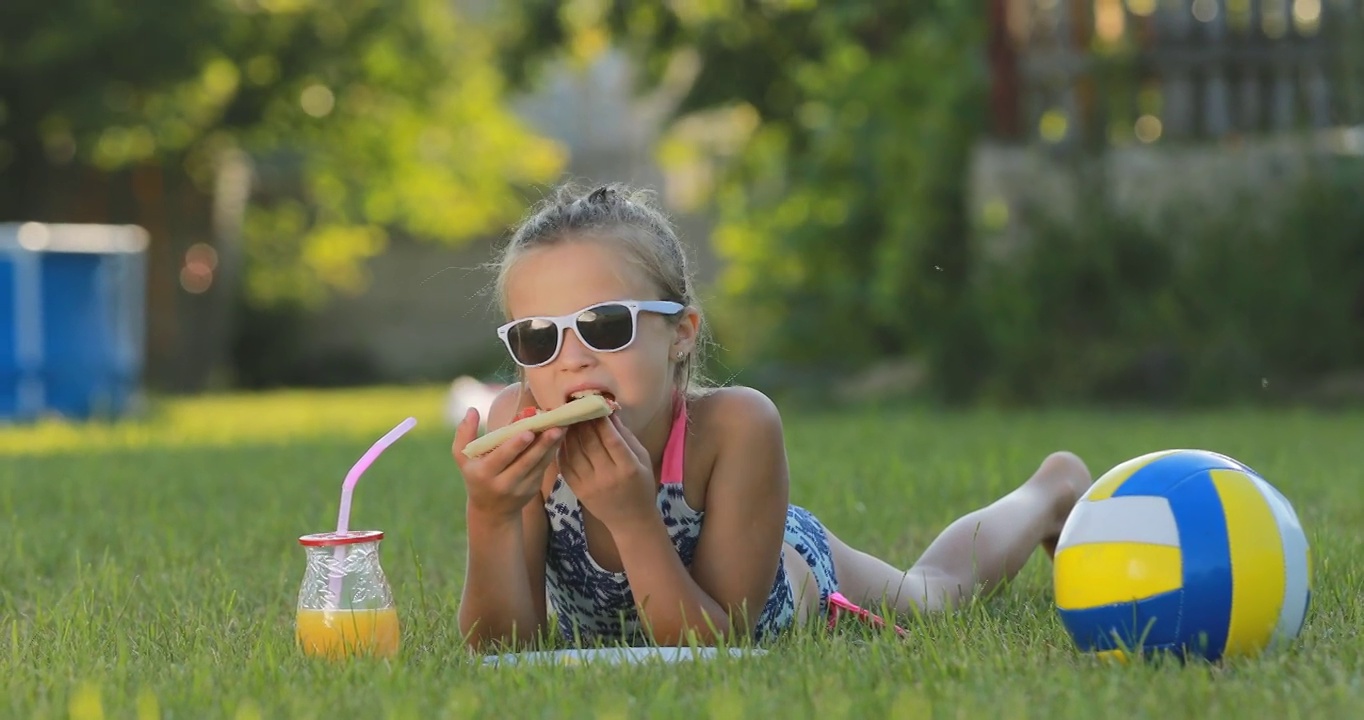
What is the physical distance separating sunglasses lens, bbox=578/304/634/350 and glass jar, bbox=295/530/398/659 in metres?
0.59

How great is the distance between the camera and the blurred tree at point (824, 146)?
12320 millimetres

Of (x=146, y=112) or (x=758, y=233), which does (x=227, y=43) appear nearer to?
(x=146, y=112)

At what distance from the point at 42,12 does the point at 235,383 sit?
310 inches

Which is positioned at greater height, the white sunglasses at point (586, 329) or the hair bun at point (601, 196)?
the hair bun at point (601, 196)

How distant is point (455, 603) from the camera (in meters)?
4.21

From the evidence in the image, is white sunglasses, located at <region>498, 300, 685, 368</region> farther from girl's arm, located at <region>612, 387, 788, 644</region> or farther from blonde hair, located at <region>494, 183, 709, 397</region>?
girl's arm, located at <region>612, 387, 788, 644</region>

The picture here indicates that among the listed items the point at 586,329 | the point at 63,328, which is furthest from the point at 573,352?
the point at 63,328

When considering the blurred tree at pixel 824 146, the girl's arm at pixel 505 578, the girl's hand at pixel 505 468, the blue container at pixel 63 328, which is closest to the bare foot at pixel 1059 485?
the girl's arm at pixel 505 578

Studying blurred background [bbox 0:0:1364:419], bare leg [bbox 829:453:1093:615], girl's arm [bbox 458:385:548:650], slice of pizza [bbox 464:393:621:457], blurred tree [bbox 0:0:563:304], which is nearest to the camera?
slice of pizza [bbox 464:393:621:457]

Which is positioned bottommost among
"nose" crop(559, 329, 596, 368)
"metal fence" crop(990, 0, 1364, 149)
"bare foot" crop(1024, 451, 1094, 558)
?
"bare foot" crop(1024, 451, 1094, 558)

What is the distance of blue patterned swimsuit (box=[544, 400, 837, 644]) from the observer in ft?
11.7

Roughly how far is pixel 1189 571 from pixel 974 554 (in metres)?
1.18

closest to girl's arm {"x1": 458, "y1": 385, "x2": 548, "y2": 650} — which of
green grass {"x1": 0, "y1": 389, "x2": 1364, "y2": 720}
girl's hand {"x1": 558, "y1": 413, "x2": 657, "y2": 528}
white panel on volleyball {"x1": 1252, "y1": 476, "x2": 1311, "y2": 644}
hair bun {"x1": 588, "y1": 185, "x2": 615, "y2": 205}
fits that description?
green grass {"x1": 0, "y1": 389, "x2": 1364, "y2": 720}

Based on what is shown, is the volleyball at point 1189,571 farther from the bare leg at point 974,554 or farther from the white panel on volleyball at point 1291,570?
the bare leg at point 974,554
